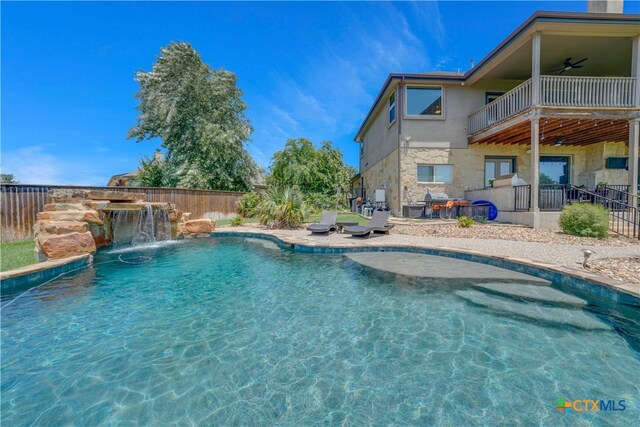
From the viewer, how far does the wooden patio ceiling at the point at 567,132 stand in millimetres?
9812

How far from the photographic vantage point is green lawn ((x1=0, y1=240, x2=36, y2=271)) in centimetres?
501

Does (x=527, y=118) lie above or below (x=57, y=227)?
above

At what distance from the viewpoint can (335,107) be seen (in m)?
26.5

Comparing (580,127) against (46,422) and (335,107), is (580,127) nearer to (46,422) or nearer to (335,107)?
(46,422)

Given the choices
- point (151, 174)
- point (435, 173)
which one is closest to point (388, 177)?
point (435, 173)

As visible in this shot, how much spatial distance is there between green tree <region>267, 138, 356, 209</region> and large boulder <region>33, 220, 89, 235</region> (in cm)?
1059

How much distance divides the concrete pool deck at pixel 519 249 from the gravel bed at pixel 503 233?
1.57 feet

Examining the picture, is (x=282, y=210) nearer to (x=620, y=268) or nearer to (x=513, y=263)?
(x=513, y=263)

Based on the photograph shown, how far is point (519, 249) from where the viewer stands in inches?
244

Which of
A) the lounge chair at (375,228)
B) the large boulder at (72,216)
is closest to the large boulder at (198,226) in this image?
the large boulder at (72,216)

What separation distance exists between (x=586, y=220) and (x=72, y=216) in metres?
13.7

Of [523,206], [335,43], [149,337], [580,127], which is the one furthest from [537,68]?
[149,337]

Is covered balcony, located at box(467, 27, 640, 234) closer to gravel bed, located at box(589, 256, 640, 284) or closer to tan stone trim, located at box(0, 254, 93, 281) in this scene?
gravel bed, located at box(589, 256, 640, 284)

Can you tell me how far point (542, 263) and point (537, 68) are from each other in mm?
7667
